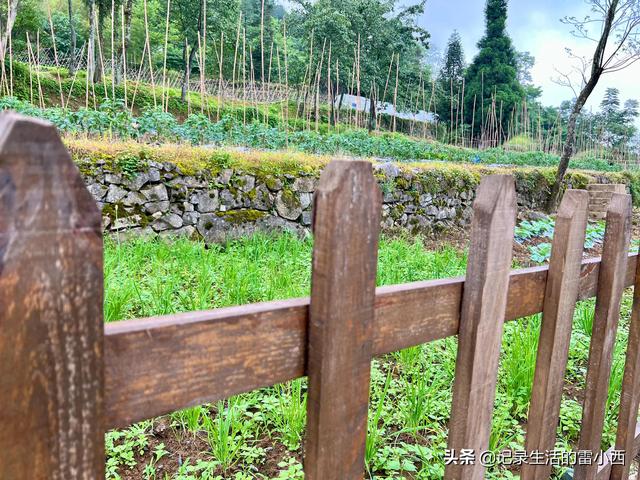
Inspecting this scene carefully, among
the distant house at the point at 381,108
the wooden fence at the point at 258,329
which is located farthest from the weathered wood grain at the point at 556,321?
the distant house at the point at 381,108

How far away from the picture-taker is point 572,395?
7.19ft

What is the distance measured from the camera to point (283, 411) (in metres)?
1.66

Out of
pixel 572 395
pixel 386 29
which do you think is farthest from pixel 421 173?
pixel 386 29

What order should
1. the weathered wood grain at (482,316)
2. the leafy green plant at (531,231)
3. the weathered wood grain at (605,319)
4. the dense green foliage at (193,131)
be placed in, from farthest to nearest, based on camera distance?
the leafy green plant at (531,231) → the dense green foliage at (193,131) → the weathered wood grain at (605,319) → the weathered wood grain at (482,316)

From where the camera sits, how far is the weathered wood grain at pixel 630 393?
1.38 m

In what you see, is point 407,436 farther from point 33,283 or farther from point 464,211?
point 464,211

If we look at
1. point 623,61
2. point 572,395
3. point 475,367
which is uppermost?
point 623,61

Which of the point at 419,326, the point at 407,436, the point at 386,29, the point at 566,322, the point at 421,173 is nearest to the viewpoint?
the point at 419,326

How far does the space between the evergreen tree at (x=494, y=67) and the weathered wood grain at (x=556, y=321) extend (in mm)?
26303

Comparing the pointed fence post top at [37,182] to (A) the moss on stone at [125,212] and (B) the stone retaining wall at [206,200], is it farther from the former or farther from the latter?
(A) the moss on stone at [125,212]

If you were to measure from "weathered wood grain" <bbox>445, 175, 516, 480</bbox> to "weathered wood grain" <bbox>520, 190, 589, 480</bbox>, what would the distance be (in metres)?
0.22

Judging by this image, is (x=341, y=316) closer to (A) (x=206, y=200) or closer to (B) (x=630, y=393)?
(B) (x=630, y=393)

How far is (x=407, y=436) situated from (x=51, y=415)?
158cm

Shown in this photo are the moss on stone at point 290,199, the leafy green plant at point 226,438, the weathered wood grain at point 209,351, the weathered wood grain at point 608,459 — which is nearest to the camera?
the weathered wood grain at point 209,351
